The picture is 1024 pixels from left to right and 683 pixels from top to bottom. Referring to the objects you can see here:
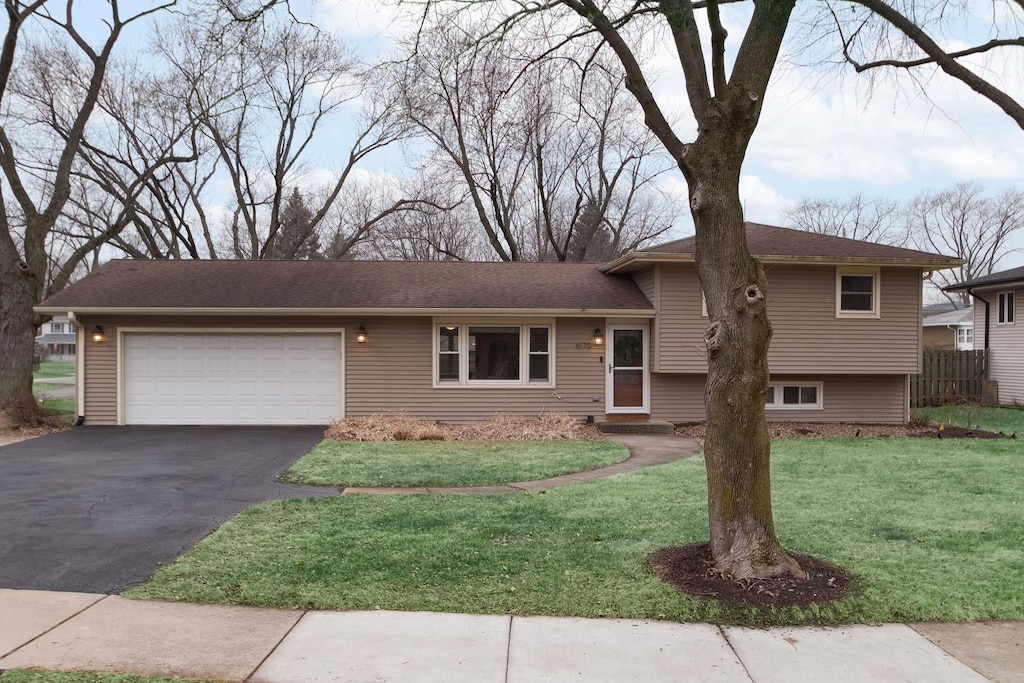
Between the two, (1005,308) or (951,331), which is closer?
(1005,308)

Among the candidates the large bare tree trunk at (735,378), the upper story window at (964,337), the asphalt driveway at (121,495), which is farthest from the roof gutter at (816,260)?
the upper story window at (964,337)

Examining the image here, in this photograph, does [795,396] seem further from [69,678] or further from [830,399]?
[69,678]

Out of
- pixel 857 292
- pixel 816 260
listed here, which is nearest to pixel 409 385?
pixel 816 260

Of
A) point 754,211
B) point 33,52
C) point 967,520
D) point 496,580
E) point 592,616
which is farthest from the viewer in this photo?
point 754,211

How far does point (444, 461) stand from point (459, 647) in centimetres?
653

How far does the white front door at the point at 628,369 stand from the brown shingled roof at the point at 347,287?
72cm

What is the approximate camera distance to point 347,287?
15.3 meters

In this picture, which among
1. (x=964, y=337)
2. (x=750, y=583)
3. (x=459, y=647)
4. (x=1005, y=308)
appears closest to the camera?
(x=459, y=647)

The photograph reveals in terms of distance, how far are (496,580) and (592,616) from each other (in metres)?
0.85

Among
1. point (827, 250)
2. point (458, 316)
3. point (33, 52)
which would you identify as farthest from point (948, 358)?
point (33, 52)

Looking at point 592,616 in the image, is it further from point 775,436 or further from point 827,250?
point 827,250

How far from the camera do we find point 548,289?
50.8 ft

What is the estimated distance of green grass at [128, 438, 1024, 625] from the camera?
464cm

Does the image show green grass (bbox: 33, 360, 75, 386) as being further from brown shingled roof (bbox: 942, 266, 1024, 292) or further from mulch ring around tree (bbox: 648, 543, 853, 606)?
brown shingled roof (bbox: 942, 266, 1024, 292)
